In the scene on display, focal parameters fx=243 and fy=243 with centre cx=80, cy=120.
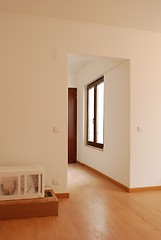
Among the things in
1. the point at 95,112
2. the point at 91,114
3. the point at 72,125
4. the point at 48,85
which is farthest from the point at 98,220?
the point at 72,125

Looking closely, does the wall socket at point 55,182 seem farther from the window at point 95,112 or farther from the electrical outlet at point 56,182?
the window at point 95,112

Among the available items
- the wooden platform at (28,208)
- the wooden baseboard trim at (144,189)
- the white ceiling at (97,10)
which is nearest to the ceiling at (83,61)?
the white ceiling at (97,10)

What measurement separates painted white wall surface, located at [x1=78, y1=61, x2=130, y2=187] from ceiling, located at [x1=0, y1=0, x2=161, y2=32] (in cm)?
74

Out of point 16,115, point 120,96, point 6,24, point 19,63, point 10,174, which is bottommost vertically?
point 10,174

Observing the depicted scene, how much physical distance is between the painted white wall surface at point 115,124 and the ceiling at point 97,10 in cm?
74

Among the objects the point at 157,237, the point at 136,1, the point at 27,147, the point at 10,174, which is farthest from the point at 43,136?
the point at 136,1

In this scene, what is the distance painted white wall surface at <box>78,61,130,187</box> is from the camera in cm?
411

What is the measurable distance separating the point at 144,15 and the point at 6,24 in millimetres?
1982

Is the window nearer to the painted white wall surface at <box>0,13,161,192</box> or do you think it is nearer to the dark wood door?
the dark wood door

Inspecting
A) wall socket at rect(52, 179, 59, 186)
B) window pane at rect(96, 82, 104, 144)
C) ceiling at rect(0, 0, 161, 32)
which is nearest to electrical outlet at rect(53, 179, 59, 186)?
wall socket at rect(52, 179, 59, 186)

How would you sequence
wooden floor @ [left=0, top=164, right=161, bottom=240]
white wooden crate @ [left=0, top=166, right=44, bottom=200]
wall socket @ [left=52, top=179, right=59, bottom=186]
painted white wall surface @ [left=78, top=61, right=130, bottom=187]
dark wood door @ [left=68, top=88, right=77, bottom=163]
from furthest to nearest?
dark wood door @ [left=68, top=88, right=77, bottom=163], painted white wall surface @ [left=78, top=61, right=130, bottom=187], wall socket @ [left=52, top=179, right=59, bottom=186], white wooden crate @ [left=0, top=166, right=44, bottom=200], wooden floor @ [left=0, top=164, right=161, bottom=240]

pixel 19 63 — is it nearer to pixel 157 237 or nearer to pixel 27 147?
pixel 27 147

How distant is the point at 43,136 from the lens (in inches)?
139

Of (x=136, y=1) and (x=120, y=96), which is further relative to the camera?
(x=120, y=96)
